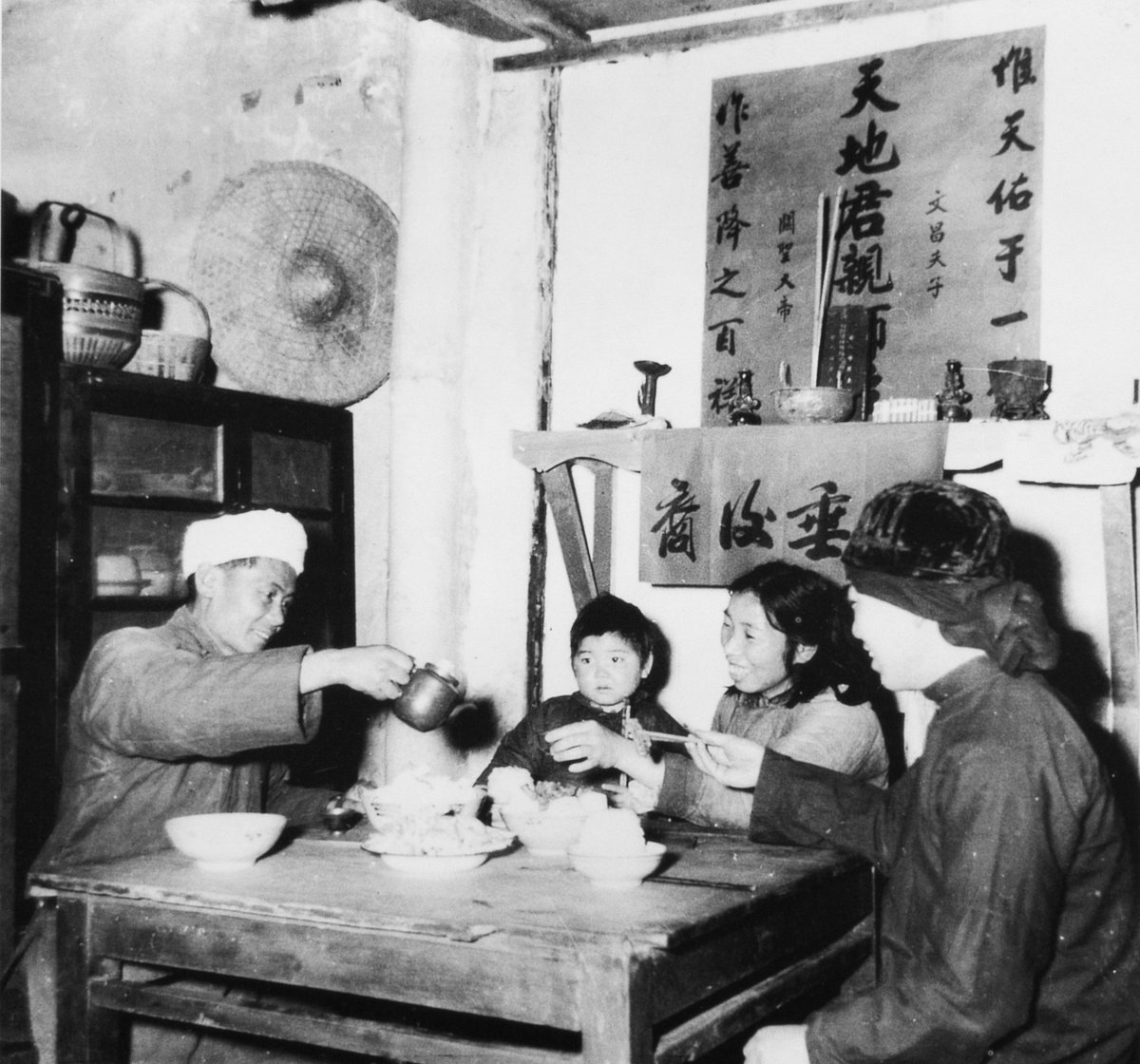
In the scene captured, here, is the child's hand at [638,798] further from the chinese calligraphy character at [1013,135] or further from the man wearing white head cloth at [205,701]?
the chinese calligraphy character at [1013,135]

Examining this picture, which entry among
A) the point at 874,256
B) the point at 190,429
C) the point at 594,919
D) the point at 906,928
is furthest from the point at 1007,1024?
the point at 190,429

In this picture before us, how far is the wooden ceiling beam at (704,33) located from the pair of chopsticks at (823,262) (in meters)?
0.70

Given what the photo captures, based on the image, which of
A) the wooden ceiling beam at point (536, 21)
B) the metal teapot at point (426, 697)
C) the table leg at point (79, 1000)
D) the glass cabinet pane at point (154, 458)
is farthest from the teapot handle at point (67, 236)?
the table leg at point (79, 1000)

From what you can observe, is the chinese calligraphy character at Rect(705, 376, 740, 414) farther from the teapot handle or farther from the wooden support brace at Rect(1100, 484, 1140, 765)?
the teapot handle

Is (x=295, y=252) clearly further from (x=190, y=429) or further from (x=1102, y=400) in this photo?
(x=1102, y=400)

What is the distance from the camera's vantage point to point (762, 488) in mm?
4656

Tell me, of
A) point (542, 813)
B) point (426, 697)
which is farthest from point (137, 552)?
point (542, 813)

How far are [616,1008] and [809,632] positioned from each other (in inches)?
82.1

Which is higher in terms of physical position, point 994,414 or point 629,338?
point 629,338

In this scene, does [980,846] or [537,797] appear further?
[537,797]

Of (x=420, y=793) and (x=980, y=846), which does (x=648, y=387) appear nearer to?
(x=420, y=793)

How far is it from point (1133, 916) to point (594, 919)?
1056 mm

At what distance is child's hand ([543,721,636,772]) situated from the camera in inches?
131

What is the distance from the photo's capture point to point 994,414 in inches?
173
